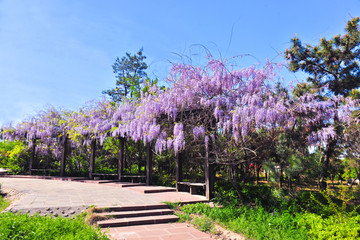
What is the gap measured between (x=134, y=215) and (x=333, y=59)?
858cm

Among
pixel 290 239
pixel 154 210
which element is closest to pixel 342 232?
pixel 290 239

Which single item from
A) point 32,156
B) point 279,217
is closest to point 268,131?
point 279,217

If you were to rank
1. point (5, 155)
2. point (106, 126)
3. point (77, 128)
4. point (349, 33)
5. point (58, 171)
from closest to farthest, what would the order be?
point (349, 33) → point (106, 126) → point (77, 128) → point (58, 171) → point (5, 155)

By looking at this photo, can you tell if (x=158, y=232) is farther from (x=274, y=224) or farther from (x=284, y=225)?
(x=284, y=225)

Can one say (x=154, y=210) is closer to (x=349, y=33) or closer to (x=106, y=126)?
(x=106, y=126)

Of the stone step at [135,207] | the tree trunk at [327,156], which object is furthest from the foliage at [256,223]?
the tree trunk at [327,156]

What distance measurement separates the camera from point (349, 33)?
8.77 m

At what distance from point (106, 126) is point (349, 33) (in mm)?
9846

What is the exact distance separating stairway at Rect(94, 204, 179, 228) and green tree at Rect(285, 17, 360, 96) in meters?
6.70

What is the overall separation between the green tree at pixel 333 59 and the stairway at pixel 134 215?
22.0 feet

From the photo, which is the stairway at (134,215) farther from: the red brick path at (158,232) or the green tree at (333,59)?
the green tree at (333,59)

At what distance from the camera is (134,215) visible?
18.5 ft

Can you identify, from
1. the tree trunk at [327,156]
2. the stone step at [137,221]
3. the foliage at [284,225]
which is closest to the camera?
the foliage at [284,225]

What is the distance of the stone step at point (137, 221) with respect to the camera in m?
4.96
